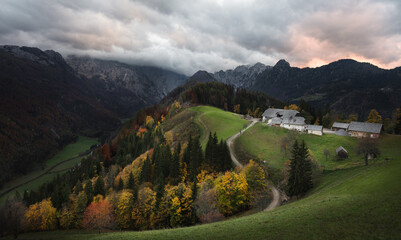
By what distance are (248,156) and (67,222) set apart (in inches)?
2577

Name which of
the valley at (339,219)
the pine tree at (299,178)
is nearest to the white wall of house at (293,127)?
the pine tree at (299,178)

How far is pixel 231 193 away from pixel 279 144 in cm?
3540

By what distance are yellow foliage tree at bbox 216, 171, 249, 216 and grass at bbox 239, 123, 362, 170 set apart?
60.1 feet

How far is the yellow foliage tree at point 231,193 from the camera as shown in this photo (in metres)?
46.9

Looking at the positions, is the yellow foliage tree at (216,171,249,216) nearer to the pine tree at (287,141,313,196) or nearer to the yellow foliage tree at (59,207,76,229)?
the pine tree at (287,141,313,196)

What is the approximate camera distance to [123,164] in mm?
104000

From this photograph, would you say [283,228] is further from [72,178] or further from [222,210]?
[72,178]

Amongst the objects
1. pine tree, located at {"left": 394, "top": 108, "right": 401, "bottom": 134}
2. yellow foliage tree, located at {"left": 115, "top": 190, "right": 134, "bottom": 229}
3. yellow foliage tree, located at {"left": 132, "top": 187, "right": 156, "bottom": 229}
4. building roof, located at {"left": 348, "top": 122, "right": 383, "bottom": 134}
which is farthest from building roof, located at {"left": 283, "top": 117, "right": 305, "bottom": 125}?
yellow foliage tree, located at {"left": 115, "top": 190, "right": 134, "bottom": 229}

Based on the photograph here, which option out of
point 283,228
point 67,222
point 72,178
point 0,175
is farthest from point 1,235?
point 0,175

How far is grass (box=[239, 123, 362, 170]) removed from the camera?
191 feet

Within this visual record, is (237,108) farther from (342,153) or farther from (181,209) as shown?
(181,209)

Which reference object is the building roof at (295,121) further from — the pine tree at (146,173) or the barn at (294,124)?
the pine tree at (146,173)

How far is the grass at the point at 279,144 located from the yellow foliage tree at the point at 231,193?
60.1 feet

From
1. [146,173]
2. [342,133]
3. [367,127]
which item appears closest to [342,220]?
[146,173]
